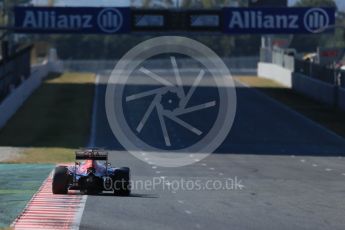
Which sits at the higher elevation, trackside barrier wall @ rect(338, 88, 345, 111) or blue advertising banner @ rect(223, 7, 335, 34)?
blue advertising banner @ rect(223, 7, 335, 34)

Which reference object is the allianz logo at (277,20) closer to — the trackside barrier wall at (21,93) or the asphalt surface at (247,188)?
the trackside barrier wall at (21,93)

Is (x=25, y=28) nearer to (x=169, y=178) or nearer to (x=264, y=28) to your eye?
(x=264, y=28)

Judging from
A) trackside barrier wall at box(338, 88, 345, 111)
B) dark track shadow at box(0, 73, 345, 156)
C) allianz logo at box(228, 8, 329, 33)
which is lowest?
dark track shadow at box(0, 73, 345, 156)

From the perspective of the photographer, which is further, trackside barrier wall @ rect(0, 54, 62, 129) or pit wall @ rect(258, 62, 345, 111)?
pit wall @ rect(258, 62, 345, 111)

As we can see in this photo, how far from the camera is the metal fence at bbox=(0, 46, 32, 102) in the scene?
43181mm

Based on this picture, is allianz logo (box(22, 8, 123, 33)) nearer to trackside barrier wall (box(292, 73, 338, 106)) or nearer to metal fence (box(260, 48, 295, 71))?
trackside barrier wall (box(292, 73, 338, 106))

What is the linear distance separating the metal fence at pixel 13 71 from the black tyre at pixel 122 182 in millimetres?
21601

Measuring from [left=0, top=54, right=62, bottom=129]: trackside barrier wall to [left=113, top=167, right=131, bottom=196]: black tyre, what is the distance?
18.5 meters

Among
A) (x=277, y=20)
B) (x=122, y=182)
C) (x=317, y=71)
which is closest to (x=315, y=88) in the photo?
(x=317, y=71)

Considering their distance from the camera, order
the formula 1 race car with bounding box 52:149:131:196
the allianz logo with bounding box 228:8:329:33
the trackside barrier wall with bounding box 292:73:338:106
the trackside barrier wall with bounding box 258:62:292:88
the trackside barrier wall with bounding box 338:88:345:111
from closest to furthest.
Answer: the formula 1 race car with bounding box 52:149:131:196, the trackside barrier wall with bounding box 338:88:345:111, the trackside barrier wall with bounding box 292:73:338:106, the allianz logo with bounding box 228:8:329:33, the trackside barrier wall with bounding box 258:62:292:88

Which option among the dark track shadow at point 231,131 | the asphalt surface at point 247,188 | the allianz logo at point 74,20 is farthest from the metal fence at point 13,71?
the asphalt surface at point 247,188

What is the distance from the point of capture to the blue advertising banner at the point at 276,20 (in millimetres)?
53156

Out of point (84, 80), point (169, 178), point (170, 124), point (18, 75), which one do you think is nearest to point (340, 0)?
point (84, 80)

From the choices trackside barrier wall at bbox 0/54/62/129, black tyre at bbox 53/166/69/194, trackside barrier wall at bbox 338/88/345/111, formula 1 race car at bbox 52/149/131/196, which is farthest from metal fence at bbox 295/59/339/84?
black tyre at bbox 53/166/69/194
